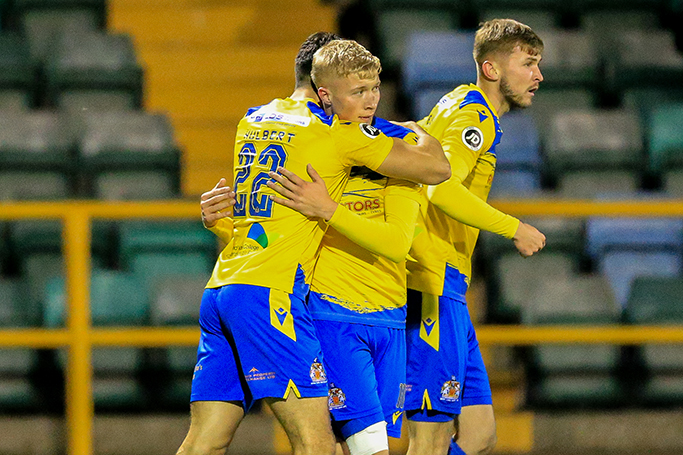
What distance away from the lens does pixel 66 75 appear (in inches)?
271

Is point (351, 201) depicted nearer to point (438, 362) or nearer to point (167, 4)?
point (438, 362)

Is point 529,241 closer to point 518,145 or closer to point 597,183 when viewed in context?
point 518,145

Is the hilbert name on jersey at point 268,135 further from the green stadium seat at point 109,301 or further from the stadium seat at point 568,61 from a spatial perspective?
the stadium seat at point 568,61

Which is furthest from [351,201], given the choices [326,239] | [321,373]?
[321,373]

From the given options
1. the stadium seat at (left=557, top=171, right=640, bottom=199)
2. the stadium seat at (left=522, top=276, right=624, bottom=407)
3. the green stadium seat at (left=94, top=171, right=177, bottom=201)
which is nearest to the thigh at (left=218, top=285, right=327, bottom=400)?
the stadium seat at (left=522, top=276, right=624, bottom=407)

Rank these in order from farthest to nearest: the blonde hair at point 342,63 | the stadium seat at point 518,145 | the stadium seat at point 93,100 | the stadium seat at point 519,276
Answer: the stadium seat at point 93,100, the stadium seat at point 518,145, the stadium seat at point 519,276, the blonde hair at point 342,63

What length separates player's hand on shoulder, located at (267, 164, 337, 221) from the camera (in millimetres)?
3035

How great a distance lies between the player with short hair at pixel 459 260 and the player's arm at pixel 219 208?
0.65 m

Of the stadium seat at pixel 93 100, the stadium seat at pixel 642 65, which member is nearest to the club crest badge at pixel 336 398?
the stadium seat at pixel 93 100

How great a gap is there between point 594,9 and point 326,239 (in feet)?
A: 17.1

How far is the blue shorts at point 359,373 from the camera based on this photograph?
318 cm

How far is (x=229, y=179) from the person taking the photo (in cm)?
646

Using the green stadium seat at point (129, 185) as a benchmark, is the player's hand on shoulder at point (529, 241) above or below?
above

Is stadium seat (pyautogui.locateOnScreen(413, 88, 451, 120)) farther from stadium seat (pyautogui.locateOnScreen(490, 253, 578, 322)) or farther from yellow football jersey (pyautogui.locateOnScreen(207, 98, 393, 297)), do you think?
yellow football jersey (pyautogui.locateOnScreen(207, 98, 393, 297))
